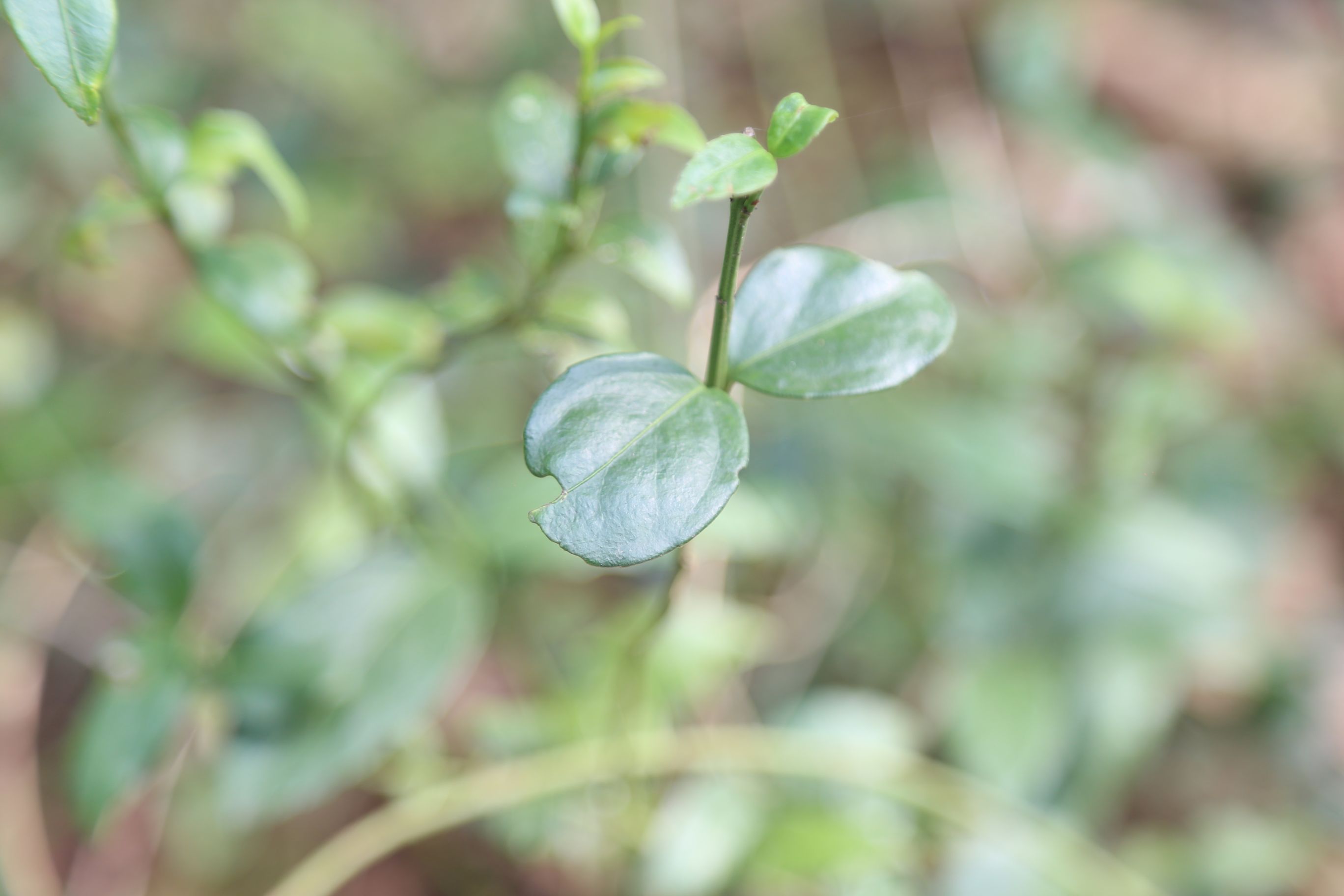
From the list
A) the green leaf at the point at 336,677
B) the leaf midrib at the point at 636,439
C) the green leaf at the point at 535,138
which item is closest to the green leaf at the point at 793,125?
the leaf midrib at the point at 636,439

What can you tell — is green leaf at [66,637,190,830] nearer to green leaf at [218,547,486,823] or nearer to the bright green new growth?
green leaf at [218,547,486,823]

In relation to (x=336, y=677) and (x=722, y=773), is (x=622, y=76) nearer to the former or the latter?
(x=336, y=677)

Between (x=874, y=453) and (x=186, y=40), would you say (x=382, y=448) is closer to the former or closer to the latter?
(x=874, y=453)

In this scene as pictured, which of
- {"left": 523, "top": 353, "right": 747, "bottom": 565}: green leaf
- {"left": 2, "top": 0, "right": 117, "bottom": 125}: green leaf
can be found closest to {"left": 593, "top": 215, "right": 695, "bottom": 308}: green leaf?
{"left": 523, "top": 353, "right": 747, "bottom": 565}: green leaf

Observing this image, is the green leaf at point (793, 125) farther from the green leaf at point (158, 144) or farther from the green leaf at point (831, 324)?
the green leaf at point (158, 144)

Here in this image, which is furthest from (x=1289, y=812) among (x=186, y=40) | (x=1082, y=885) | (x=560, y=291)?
(x=186, y=40)
